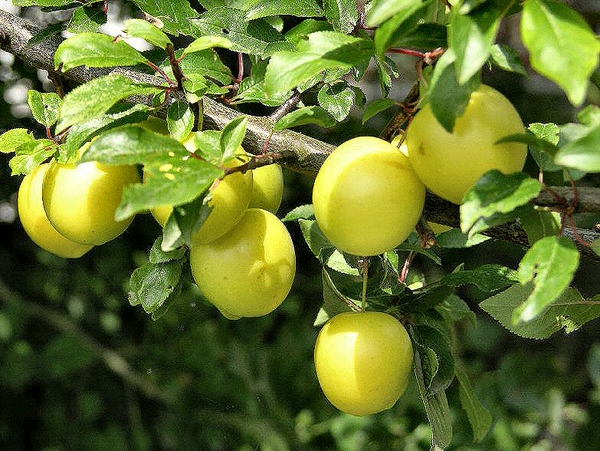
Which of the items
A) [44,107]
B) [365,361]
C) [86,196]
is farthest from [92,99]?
[365,361]

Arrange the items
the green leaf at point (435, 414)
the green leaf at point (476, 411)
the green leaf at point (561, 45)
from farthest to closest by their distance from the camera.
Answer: the green leaf at point (476, 411) → the green leaf at point (435, 414) → the green leaf at point (561, 45)

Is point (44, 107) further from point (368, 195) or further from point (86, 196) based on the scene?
point (368, 195)

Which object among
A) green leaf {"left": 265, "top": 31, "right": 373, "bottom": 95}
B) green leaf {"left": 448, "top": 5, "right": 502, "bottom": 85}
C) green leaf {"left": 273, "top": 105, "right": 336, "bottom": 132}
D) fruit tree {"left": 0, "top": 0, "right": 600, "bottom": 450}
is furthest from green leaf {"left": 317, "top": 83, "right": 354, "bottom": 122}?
green leaf {"left": 448, "top": 5, "right": 502, "bottom": 85}

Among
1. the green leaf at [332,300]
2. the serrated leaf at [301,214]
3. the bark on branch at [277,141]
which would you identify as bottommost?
the green leaf at [332,300]

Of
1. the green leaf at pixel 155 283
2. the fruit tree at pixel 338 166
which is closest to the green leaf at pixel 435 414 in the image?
the fruit tree at pixel 338 166

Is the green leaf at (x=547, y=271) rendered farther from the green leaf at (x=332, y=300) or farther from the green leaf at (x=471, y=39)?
the green leaf at (x=332, y=300)

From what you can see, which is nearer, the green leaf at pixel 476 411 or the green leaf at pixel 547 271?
the green leaf at pixel 547 271
